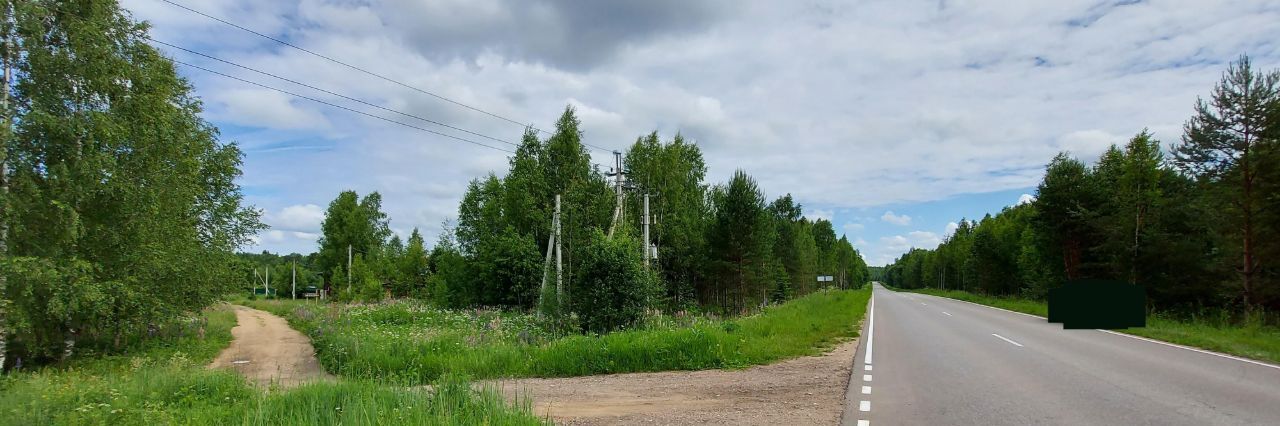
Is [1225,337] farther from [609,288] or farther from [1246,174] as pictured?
[609,288]

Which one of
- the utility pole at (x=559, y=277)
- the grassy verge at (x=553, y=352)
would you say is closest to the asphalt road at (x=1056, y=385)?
the grassy verge at (x=553, y=352)

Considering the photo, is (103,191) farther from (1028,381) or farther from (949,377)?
(1028,381)

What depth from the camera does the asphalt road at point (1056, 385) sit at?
6.74 m

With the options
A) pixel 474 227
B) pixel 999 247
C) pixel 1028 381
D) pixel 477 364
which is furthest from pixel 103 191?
pixel 999 247

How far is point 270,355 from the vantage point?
1847cm

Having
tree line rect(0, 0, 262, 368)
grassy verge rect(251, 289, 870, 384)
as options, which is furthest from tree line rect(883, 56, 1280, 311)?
tree line rect(0, 0, 262, 368)

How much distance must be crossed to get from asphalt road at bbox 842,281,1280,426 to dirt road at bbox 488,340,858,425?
47cm

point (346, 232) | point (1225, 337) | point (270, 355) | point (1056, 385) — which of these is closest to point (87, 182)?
point (270, 355)

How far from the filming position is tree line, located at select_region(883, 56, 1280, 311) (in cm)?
1961

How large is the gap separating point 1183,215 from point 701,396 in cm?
2961

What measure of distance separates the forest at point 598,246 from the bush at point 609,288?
3 centimetres

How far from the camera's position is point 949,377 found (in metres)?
9.63

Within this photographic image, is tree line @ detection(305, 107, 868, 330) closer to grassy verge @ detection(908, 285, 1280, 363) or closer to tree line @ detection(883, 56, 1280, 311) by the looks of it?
grassy verge @ detection(908, 285, 1280, 363)

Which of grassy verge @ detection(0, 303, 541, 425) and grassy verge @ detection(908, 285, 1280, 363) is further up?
grassy verge @ detection(0, 303, 541, 425)
